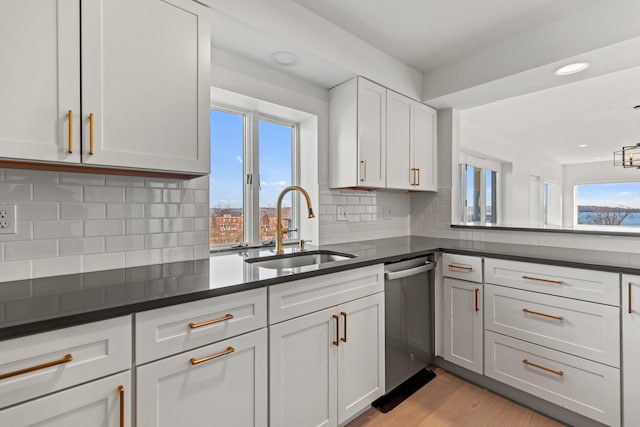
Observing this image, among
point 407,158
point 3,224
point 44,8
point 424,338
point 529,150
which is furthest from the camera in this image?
point 529,150

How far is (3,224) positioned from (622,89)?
476 cm

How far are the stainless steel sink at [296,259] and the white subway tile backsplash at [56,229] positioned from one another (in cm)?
82

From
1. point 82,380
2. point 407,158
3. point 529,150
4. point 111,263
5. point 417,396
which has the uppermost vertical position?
point 529,150

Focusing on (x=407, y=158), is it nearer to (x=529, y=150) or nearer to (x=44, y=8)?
(x=44, y=8)

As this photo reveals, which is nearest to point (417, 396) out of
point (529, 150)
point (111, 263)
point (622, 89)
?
point (111, 263)

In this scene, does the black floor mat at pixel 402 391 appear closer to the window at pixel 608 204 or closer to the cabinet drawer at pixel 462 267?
the cabinet drawer at pixel 462 267

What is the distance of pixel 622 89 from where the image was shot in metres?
2.95

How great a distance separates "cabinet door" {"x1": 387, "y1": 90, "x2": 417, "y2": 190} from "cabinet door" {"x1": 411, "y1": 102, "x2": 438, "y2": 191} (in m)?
0.07

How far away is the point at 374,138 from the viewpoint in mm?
2332

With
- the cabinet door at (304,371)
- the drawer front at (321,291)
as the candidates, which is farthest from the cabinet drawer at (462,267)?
the cabinet door at (304,371)

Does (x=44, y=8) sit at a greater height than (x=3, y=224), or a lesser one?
greater

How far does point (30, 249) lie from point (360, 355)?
165 centimetres

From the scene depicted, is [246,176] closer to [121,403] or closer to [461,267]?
[121,403]

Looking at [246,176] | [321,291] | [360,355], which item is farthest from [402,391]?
[246,176]
